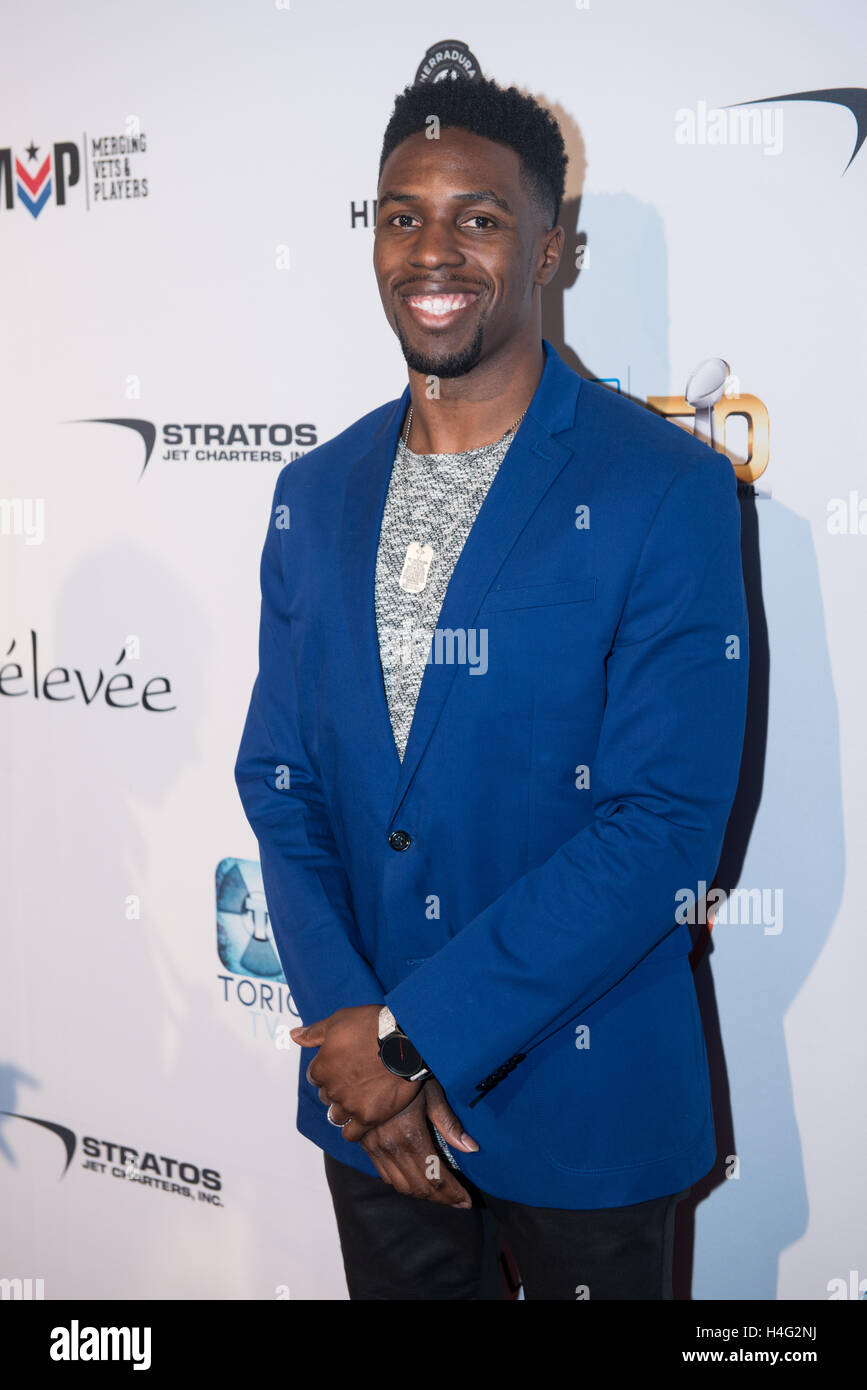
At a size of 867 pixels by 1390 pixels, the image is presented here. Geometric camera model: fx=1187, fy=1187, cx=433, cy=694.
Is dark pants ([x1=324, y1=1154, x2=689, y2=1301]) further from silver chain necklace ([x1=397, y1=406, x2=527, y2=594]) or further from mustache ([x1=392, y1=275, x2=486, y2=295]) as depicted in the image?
mustache ([x1=392, y1=275, x2=486, y2=295])

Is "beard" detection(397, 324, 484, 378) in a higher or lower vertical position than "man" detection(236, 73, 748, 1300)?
higher

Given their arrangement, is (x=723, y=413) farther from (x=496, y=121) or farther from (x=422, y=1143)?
(x=422, y=1143)

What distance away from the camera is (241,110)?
8.20 feet

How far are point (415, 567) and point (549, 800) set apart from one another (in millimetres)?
403

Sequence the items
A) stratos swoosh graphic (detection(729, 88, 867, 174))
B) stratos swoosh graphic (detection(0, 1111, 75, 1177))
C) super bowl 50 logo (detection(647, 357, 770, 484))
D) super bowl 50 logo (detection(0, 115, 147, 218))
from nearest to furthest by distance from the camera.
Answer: stratos swoosh graphic (detection(729, 88, 867, 174)) → super bowl 50 logo (detection(647, 357, 770, 484)) → super bowl 50 logo (detection(0, 115, 147, 218)) → stratos swoosh graphic (detection(0, 1111, 75, 1177))

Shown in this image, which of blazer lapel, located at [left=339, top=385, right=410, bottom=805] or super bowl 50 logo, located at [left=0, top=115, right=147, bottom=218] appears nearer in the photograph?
blazer lapel, located at [left=339, top=385, right=410, bottom=805]

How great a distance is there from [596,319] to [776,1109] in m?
1.65

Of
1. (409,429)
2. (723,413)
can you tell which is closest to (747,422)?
(723,413)

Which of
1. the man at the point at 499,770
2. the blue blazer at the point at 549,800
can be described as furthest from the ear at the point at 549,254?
the blue blazer at the point at 549,800

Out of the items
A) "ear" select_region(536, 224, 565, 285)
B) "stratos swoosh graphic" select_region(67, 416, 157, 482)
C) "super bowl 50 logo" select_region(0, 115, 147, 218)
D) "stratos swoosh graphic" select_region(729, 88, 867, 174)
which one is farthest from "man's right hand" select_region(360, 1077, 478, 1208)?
"super bowl 50 logo" select_region(0, 115, 147, 218)

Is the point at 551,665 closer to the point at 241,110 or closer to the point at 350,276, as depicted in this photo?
the point at 350,276

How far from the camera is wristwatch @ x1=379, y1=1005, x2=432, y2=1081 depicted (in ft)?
5.38

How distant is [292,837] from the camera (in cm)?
189

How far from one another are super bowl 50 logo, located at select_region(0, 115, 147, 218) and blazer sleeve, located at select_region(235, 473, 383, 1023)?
1.07m
